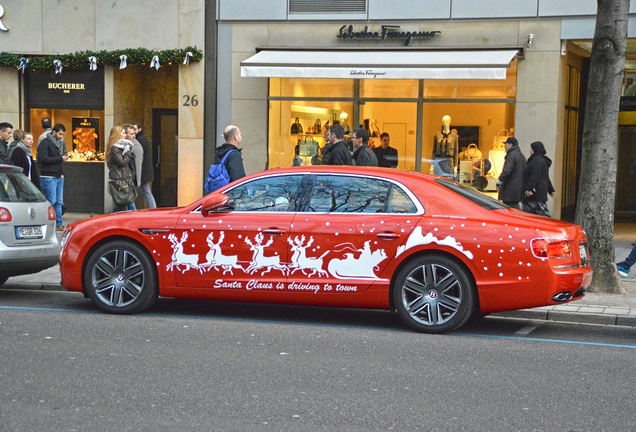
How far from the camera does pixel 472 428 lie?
5.89 metres

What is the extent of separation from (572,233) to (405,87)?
9.99 meters

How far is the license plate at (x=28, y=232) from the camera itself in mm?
10969

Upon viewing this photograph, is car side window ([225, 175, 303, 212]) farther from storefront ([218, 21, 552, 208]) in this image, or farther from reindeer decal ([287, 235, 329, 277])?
storefront ([218, 21, 552, 208])

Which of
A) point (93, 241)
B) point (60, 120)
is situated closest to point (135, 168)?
point (60, 120)

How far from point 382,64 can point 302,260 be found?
9.00 m

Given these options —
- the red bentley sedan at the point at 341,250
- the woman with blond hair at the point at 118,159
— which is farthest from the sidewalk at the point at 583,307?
the woman with blond hair at the point at 118,159

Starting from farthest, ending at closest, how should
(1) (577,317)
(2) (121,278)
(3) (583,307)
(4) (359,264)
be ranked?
1. (3) (583,307)
2. (1) (577,317)
3. (2) (121,278)
4. (4) (359,264)

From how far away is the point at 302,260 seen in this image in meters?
9.23

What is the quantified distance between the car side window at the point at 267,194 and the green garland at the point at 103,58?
405 inches

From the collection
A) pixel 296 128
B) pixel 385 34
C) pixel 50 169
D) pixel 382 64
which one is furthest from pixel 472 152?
pixel 50 169

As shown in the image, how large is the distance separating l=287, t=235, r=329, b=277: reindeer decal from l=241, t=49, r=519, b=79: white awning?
8358mm

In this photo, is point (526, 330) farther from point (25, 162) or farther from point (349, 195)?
point (25, 162)

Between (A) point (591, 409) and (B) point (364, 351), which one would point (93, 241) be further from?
(A) point (591, 409)

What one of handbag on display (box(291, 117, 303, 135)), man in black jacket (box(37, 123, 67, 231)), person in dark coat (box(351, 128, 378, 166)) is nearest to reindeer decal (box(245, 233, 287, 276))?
person in dark coat (box(351, 128, 378, 166))
